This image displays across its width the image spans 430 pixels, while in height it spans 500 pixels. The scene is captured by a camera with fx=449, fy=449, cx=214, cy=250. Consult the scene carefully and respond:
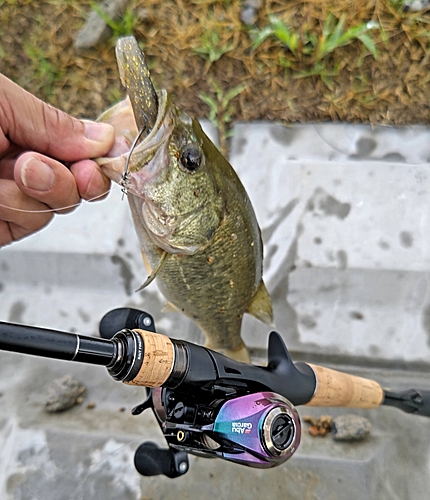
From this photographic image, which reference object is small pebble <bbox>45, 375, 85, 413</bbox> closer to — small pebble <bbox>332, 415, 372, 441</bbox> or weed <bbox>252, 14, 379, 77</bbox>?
small pebble <bbox>332, 415, 372, 441</bbox>

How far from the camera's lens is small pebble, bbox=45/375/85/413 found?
2.20m

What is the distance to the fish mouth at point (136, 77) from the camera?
1134 millimetres

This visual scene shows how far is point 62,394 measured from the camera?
87.3 inches

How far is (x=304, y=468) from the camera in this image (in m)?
1.97

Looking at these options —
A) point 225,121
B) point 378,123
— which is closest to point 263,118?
point 225,121

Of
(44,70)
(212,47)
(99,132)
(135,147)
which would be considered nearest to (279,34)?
(212,47)

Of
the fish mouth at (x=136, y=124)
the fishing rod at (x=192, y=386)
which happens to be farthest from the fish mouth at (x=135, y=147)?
the fishing rod at (x=192, y=386)

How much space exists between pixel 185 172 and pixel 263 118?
4.65 feet

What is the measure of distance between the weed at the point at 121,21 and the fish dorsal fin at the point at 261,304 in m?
2.09

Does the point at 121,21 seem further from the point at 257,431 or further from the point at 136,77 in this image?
the point at 257,431

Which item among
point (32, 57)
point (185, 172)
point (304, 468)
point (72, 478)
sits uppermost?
point (32, 57)

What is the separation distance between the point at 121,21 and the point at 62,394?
2.36 metres

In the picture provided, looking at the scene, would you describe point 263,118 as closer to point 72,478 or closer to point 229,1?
point 229,1

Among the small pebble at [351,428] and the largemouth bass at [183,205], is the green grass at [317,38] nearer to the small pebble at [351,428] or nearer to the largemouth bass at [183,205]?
the largemouth bass at [183,205]
